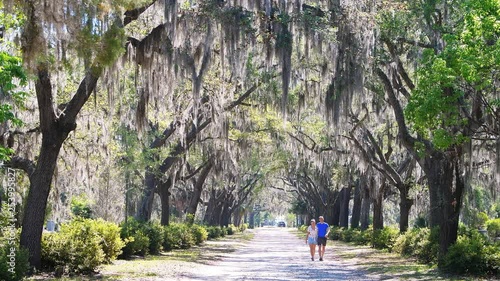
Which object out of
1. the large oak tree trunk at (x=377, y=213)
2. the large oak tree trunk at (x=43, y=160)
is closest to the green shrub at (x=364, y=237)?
the large oak tree trunk at (x=377, y=213)

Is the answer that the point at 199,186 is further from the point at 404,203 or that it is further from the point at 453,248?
the point at 453,248

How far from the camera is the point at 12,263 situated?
35.4 feet

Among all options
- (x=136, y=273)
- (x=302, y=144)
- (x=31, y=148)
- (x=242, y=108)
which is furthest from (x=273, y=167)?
(x=136, y=273)

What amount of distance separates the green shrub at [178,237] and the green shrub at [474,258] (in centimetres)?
1293

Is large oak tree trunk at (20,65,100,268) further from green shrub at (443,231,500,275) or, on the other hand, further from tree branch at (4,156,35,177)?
green shrub at (443,231,500,275)

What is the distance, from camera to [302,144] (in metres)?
30.0

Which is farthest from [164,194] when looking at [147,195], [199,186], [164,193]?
[199,186]

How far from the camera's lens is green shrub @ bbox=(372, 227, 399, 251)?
86.5ft

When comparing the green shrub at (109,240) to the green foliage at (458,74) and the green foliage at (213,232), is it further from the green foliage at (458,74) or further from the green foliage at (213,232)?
the green foliage at (213,232)

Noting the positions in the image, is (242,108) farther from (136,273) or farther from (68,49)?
(68,49)

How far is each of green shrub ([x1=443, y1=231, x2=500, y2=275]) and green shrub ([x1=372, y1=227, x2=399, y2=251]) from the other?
33.6 feet

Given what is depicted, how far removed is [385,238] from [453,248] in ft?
38.5

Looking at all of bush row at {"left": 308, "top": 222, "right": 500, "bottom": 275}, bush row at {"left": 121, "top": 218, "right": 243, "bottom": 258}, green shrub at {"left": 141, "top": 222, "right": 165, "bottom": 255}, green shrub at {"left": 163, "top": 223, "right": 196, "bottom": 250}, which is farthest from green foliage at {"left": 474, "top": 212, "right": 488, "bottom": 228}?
green shrub at {"left": 141, "top": 222, "right": 165, "bottom": 255}

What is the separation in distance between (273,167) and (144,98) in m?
24.9
